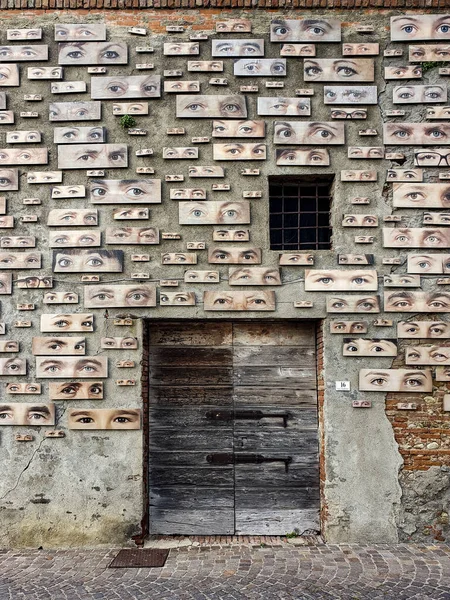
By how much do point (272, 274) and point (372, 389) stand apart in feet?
5.26

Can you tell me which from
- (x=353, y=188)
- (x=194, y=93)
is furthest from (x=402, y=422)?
(x=194, y=93)

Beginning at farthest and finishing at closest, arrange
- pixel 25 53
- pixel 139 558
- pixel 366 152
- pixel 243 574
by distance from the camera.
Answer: pixel 25 53 → pixel 366 152 → pixel 139 558 → pixel 243 574

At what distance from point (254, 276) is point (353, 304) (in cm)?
110

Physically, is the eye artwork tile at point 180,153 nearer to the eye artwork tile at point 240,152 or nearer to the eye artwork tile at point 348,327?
the eye artwork tile at point 240,152

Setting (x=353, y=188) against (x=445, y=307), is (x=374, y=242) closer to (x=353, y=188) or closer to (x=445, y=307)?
(x=353, y=188)

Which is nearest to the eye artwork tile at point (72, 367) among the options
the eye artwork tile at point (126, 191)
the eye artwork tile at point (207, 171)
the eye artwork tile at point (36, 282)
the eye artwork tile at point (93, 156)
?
the eye artwork tile at point (36, 282)

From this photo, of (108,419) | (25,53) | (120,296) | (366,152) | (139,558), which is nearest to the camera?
(139,558)

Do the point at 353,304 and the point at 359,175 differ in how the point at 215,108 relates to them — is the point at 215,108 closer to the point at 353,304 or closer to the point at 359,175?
the point at 359,175

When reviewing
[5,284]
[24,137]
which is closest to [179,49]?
[24,137]

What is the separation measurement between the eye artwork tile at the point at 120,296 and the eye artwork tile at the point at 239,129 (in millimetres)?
1844

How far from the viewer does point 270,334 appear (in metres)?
5.49

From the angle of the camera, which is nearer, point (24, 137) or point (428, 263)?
point (428, 263)

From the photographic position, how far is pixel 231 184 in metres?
5.34

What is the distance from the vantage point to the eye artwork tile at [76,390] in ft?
16.8
